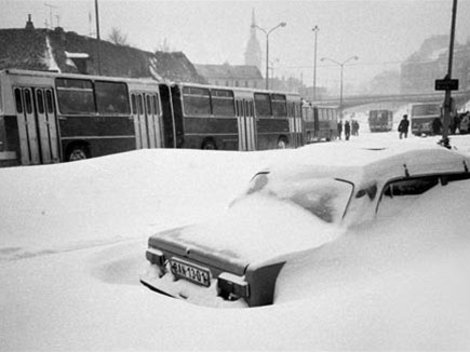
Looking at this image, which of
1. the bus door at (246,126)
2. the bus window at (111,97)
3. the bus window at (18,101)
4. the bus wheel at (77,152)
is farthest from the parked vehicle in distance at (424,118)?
the bus window at (18,101)

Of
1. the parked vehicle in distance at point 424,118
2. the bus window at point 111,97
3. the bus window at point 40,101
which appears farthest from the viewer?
the parked vehicle in distance at point 424,118

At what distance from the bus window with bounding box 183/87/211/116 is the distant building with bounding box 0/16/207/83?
8.50 m

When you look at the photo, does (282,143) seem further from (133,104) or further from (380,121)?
(380,121)

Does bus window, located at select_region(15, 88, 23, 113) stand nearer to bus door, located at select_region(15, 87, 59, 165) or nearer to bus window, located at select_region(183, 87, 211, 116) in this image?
bus door, located at select_region(15, 87, 59, 165)

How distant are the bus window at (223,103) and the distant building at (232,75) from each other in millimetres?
81952

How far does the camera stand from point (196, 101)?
16.7 meters

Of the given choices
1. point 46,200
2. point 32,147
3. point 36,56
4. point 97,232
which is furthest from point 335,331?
point 36,56

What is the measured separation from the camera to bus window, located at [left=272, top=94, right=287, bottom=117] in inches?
805

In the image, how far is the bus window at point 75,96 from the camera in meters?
13.0

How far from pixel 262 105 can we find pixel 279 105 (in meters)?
1.28

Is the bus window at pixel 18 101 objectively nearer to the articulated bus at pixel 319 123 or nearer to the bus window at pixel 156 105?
the bus window at pixel 156 105

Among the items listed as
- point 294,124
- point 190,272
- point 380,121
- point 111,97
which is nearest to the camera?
point 190,272

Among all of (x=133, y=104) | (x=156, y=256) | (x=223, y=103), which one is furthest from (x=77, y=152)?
(x=156, y=256)

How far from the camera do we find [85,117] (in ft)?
44.5
